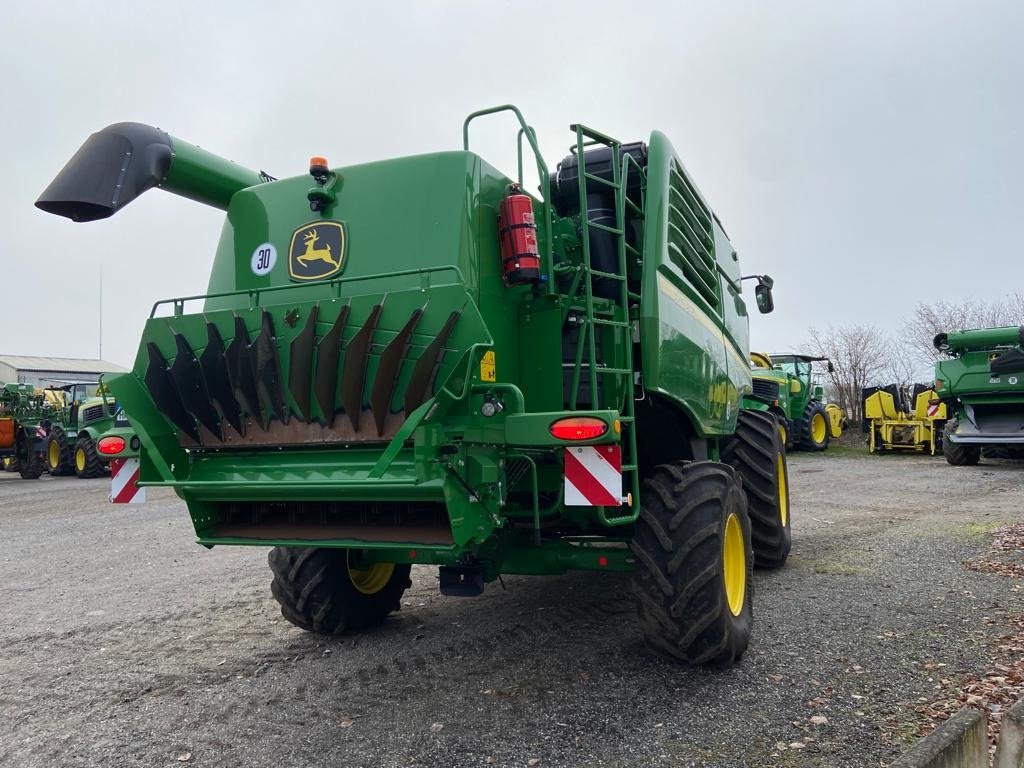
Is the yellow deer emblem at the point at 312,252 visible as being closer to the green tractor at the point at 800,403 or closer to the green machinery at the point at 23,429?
the green tractor at the point at 800,403

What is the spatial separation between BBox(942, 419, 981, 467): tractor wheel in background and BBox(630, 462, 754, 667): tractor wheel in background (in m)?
13.9

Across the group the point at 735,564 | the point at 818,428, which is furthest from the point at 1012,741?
the point at 818,428

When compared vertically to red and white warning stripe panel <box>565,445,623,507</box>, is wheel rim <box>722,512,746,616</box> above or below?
below

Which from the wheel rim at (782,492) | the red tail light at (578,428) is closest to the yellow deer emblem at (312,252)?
the red tail light at (578,428)

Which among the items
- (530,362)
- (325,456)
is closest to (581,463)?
(530,362)

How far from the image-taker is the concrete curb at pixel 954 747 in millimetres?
2037

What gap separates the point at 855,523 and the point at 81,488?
15914mm

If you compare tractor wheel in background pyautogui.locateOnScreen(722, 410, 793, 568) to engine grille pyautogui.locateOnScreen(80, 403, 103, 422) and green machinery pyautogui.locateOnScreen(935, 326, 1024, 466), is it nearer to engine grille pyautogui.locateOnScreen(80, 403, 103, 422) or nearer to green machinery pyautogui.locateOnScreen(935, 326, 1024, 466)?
green machinery pyautogui.locateOnScreen(935, 326, 1024, 466)

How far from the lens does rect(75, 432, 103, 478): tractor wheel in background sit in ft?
65.0

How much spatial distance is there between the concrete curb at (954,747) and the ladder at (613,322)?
1641 millimetres

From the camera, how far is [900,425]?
1947 centimetres

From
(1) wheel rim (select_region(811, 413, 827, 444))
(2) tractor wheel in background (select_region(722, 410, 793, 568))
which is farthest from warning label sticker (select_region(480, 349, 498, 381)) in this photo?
(1) wheel rim (select_region(811, 413, 827, 444))

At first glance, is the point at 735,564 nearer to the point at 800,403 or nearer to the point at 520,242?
the point at 520,242

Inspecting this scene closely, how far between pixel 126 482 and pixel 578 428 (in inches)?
96.8
